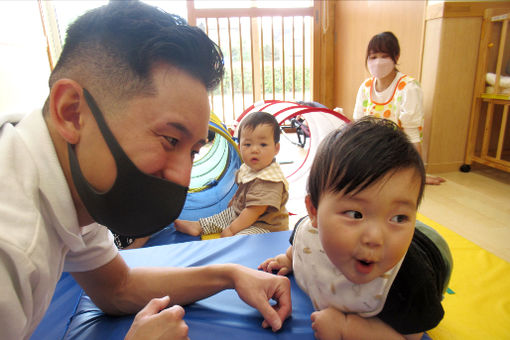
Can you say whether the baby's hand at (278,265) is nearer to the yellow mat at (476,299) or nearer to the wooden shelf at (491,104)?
the yellow mat at (476,299)

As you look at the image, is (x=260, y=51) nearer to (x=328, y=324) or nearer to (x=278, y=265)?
(x=278, y=265)

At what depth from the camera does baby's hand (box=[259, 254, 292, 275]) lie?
103 cm

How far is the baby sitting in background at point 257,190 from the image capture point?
1.62 meters

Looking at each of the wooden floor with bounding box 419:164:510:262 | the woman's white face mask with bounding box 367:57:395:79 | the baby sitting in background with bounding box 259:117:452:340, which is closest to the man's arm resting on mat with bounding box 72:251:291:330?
the baby sitting in background with bounding box 259:117:452:340

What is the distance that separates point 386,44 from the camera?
2.58 metres

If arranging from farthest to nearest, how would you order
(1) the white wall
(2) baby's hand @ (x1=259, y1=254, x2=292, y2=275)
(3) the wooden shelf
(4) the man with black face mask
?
(3) the wooden shelf → (1) the white wall → (2) baby's hand @ (x1=259, y1=254, x2=292, y2=275) → (4) the man with black face mask

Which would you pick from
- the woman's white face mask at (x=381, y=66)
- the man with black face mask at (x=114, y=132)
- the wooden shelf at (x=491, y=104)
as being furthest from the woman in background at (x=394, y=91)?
the man with black face mask at (x=114, y=132)

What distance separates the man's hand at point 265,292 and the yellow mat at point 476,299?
420mm

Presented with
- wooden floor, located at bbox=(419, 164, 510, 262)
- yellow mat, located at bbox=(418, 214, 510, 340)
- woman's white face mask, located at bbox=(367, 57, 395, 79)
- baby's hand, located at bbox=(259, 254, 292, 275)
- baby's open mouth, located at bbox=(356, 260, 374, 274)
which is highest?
woman's white face mask, located at bbox=(367, 57, 395, 79)

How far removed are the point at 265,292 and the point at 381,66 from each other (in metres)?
2.36

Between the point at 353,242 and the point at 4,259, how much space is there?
0.57 metres

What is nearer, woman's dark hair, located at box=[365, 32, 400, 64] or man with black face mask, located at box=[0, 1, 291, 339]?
man with black face mask, located at box=[0, 1, 291, 339]

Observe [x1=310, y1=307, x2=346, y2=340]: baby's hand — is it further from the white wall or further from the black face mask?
the white wall

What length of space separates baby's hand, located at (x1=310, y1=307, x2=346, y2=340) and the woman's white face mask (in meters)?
2.34
